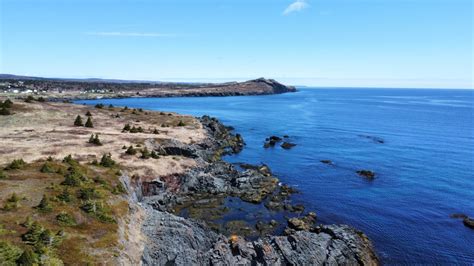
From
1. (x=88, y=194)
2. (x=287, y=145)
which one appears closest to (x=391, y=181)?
(x=287, y=145)

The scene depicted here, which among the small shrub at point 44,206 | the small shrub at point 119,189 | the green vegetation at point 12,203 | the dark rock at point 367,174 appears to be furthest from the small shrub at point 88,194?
the dark rock at point 367,174

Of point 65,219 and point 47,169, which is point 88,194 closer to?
point 65,219

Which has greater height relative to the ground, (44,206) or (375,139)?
(44,206)

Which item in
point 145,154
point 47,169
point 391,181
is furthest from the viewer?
point 391,181

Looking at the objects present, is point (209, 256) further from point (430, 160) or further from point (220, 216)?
point (430, 160)

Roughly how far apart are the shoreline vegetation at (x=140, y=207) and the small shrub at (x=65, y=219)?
0.26ft

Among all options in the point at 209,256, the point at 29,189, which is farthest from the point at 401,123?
the point at 29,189

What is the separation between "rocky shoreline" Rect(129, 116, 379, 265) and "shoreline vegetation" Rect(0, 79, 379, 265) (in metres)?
0.12

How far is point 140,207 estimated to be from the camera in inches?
1518

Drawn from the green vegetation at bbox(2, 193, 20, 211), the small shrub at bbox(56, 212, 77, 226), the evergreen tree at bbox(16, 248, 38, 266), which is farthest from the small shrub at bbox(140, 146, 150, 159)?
the evergreen tree at bbox(16, 248, 38, 266)

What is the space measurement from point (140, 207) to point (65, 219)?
9.93 meters

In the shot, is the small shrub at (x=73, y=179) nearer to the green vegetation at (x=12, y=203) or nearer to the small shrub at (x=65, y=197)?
the small shrub at (x=65, y=197)

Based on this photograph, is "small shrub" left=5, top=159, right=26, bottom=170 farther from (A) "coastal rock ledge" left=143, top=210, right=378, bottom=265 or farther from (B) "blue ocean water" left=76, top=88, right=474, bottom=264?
(B) "blue ocean water" left=76, top=88, right=474, bottom=264

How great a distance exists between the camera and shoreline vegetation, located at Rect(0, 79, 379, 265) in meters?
28.0
